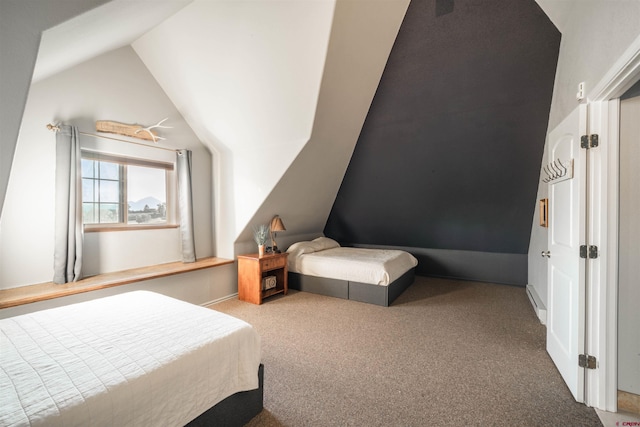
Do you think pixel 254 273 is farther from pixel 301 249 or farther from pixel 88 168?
pixel 88 168

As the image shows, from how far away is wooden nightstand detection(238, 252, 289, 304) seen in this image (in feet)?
12.6

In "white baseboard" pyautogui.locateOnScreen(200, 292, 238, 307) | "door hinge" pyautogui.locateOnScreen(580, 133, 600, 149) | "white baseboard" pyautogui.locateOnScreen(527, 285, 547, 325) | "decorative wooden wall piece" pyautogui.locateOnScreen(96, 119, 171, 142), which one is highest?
"decorative wooden wall piece" pyautogui.locateOnScreen(96, 119, 171, 142)

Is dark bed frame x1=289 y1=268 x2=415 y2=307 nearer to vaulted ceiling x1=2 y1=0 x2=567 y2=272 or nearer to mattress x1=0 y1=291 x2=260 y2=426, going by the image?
vaulted ceiling x1=2 y1=0 x2=567 y2=272

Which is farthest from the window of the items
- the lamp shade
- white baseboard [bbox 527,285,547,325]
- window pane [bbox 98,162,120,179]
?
white baseboard [bbox 527,285,547,325]

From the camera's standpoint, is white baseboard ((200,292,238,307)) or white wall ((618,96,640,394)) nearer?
white wall ((618,96,640,394))

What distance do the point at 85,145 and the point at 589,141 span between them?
4496 millimetres

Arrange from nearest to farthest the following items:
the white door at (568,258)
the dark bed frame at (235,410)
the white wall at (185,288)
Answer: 1. the dark bed frame at (235,410)
2. the white door at (568,258)
3. the white wall at (185,288)

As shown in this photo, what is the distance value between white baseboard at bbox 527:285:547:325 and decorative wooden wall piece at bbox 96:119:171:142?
5.01 metres

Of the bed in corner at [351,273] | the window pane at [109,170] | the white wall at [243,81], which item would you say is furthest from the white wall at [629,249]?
the window pane at [109,170]

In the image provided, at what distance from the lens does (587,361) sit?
185cm

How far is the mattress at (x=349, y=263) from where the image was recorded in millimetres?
3838

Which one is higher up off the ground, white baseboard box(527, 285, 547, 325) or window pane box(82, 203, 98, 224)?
window pane box(82, 203, 98, 224)

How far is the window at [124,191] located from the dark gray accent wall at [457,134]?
2.86 m

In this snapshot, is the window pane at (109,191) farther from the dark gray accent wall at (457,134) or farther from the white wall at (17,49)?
the dark gray accent wall at (457,134)
